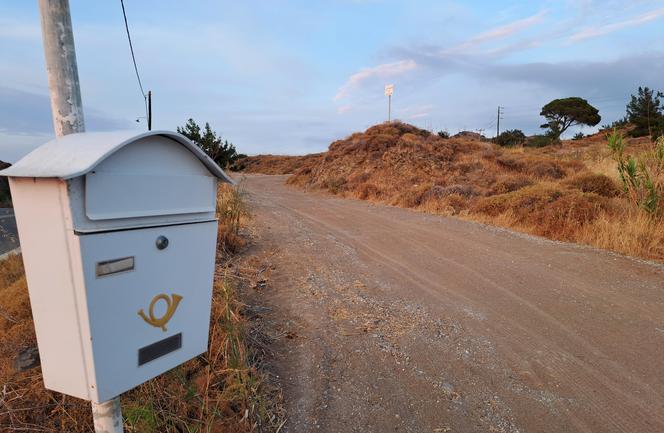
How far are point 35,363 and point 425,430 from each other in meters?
2.62

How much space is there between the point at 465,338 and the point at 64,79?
3.54 metres

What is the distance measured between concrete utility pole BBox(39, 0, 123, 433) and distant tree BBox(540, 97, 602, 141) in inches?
1722

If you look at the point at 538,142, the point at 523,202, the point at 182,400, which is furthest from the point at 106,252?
the point at 538,142

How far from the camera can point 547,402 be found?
2.86m

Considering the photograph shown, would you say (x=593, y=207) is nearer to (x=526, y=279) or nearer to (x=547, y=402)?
(x=526, y=279)

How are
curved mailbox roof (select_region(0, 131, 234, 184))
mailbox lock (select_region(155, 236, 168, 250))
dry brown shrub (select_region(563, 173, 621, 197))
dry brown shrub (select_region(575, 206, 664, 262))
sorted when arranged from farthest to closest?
dry brown shrub (select_region(563, 173, 621, 197)), dry brown shrub (select_region(575, 206, 664, 262)), mailbox lock (select_region(155, 236, 168, 250)), curved mailbox roof (select_region(0, 131, 234, 184))

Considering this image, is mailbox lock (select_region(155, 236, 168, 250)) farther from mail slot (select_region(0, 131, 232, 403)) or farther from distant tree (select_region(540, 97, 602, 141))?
distant tree (select_region(540, 97, 602, 141))

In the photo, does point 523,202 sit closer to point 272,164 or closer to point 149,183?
point 149,183

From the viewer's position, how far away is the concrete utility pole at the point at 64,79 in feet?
5.51

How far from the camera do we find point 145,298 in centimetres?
164

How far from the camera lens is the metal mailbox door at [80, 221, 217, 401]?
1481 mm

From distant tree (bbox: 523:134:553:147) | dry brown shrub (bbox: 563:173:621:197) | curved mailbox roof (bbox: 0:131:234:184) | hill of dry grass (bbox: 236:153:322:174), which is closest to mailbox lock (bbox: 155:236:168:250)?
curved mailbox roof (bbox: 0:131:234:184)

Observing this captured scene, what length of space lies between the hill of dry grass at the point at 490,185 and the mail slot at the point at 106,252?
7182mm

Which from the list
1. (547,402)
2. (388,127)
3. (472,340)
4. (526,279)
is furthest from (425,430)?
(388,127)
